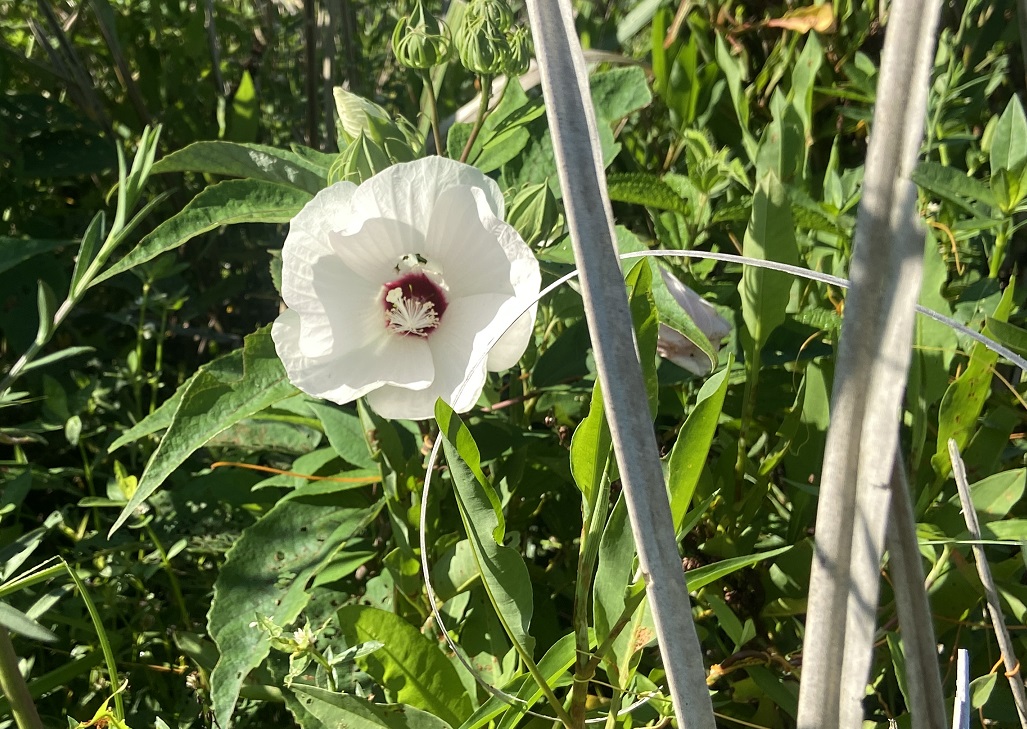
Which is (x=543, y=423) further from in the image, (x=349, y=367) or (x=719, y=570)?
(x=719, y=570)

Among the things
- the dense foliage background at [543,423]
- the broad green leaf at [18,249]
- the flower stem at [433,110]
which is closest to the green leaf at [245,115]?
the dense foliage background at [543,423]

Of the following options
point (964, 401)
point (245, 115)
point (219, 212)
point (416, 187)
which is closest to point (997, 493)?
point (964, 401)

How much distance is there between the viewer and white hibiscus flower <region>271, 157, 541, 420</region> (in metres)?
0.58

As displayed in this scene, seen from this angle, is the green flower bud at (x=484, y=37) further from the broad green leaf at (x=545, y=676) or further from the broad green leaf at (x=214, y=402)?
the broad green leaf at (x=545, y=676)

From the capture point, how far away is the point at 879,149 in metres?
0.28

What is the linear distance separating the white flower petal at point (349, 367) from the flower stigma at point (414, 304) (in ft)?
0.07

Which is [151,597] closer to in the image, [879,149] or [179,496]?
[179,496]

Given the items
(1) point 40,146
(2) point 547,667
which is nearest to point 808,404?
(2) point 547,667

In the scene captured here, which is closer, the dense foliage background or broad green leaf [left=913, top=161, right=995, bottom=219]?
the dense foliage background

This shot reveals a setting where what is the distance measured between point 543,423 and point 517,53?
314 millimetres

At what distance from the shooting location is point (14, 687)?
1.82 feet

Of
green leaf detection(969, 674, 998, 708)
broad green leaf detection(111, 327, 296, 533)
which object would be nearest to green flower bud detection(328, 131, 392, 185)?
broad green leaf detection(111, 327, 296, 533)

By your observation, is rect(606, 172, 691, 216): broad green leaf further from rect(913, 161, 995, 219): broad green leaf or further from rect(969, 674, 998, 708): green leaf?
rect(969, 674, 998, 708): green leaf

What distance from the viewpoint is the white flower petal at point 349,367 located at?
593mm
